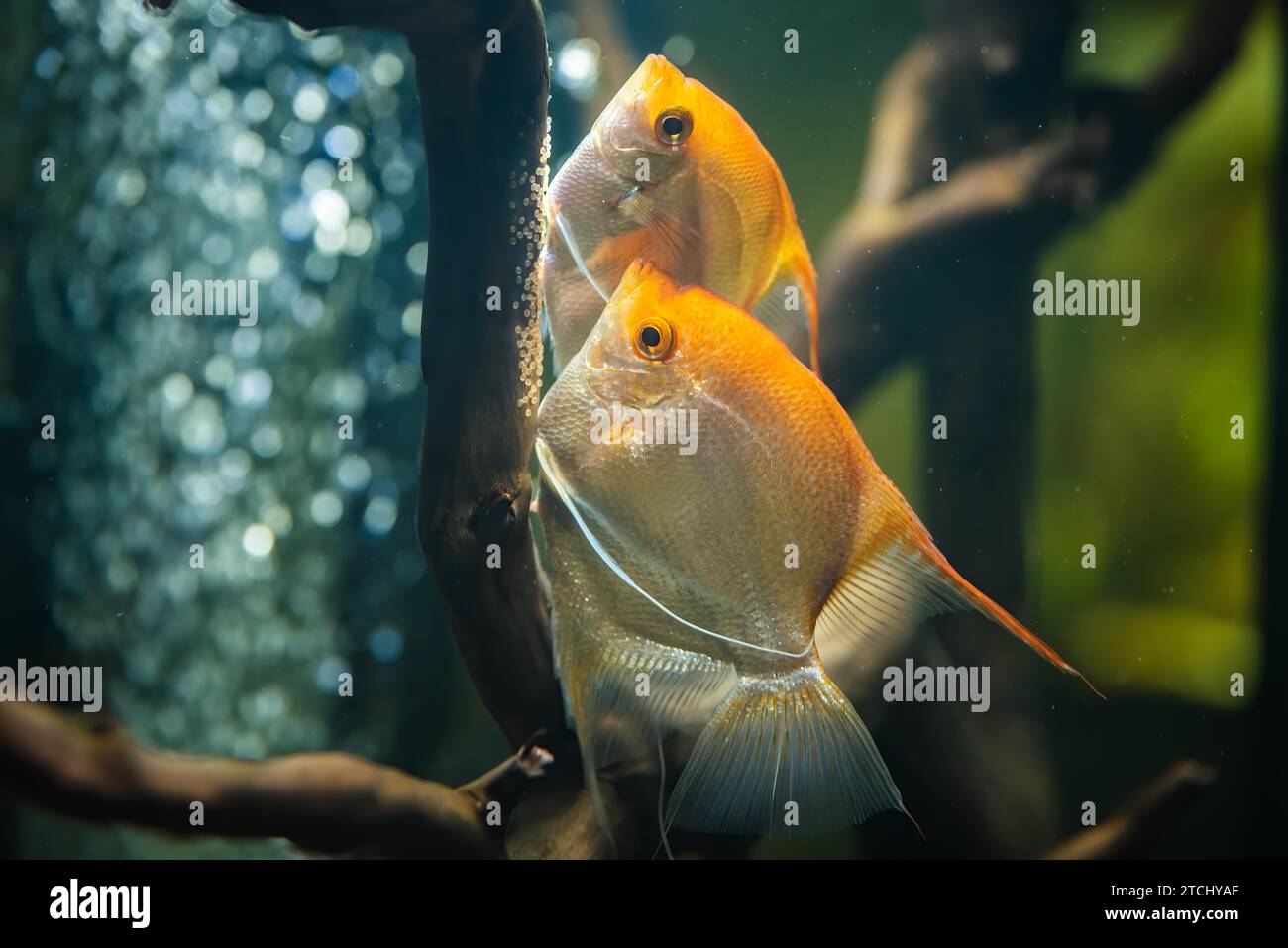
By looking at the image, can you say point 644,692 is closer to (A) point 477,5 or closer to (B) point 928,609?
(B) point 928,609

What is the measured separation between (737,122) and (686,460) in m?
0.42

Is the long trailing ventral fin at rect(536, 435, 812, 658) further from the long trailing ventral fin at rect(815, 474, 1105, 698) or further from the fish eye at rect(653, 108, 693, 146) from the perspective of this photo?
the fish eye at rect(653, 108, 693, 146)

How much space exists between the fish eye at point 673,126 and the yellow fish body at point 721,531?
0.55 ft

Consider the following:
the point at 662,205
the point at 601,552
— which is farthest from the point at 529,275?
the point at 601,552

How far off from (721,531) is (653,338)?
221mm

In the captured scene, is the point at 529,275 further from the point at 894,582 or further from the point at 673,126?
the point at 894,582

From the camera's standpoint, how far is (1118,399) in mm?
1384

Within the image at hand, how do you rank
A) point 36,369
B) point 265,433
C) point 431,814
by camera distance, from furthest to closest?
point 265,433 → point 36,369 → point 431,814

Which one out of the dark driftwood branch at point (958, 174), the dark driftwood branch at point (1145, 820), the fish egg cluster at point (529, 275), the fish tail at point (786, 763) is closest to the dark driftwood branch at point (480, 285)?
the fish egg cluster at point (529, 275)

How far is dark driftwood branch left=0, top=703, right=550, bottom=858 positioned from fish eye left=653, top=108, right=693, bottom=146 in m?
0.81

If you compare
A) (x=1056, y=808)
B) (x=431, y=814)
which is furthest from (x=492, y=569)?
(x=1056, y=808)

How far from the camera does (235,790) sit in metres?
1.02

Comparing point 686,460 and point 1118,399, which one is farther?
point 1118,399

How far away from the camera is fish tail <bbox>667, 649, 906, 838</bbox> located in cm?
86
